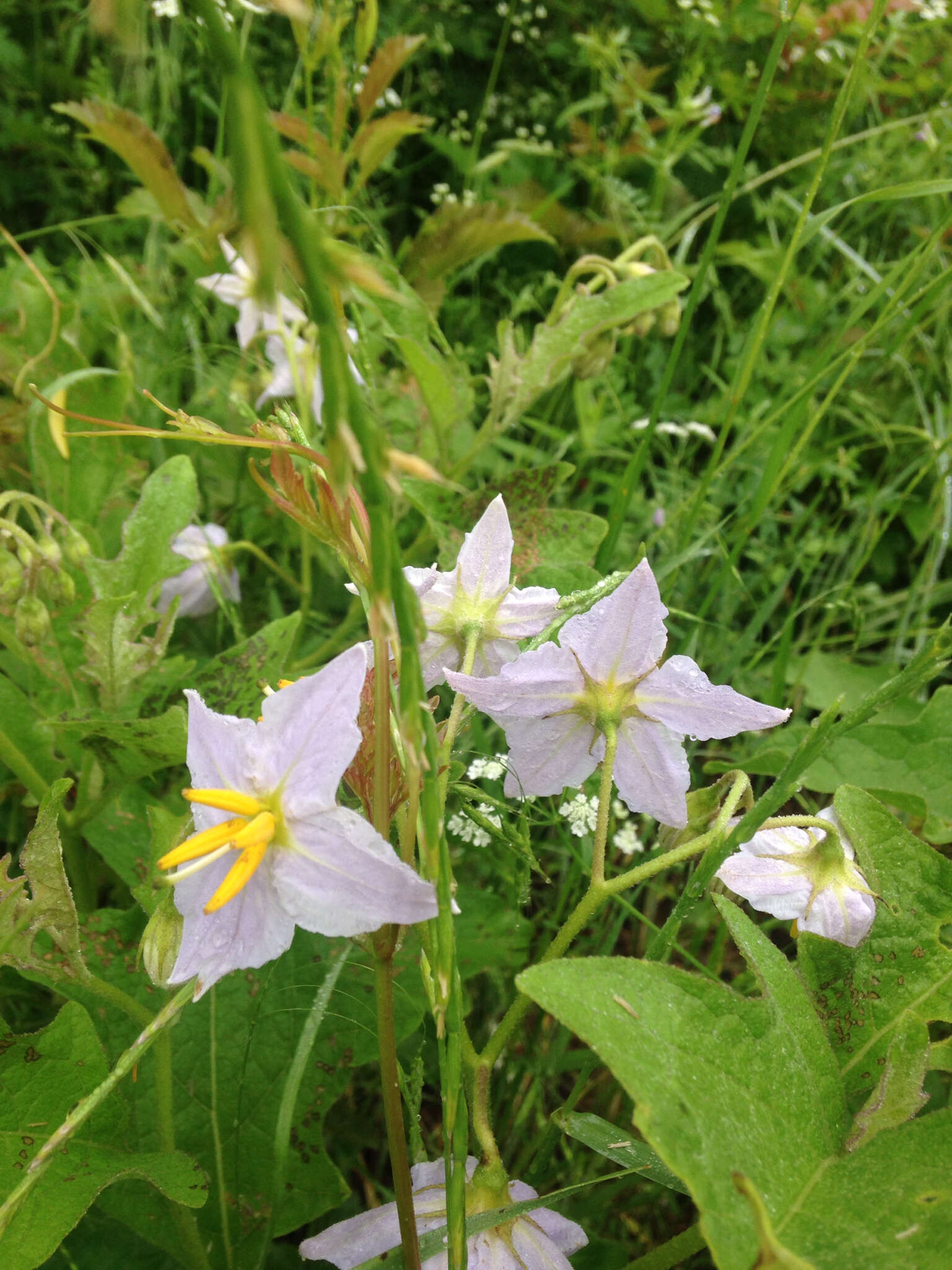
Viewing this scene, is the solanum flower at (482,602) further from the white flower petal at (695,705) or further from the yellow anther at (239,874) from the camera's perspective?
Result: the yellow anther at (239,874)

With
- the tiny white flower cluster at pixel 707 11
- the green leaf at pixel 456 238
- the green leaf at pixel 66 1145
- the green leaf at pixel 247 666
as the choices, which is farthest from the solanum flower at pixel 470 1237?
the tiny white flower cluster at pixel 707 11

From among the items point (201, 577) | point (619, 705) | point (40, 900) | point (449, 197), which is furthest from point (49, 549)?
point (449, 197)

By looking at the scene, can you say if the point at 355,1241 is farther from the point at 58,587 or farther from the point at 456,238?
the point at 456,238

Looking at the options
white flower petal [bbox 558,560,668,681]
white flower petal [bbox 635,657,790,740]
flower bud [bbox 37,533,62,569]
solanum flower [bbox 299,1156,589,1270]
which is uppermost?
white flower petal [bbox 558,560,668,681]

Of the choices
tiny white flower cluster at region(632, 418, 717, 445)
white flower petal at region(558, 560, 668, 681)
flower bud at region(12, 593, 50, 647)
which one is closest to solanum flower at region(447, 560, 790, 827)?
white flower petal at region(558, 560, 668, 681)

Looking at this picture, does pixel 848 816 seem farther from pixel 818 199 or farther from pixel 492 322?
pixel 818 199

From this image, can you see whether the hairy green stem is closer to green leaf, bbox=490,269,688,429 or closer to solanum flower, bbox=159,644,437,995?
solanum flower, bbox=159,644,437,995

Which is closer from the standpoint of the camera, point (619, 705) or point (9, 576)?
point (619, 705)
